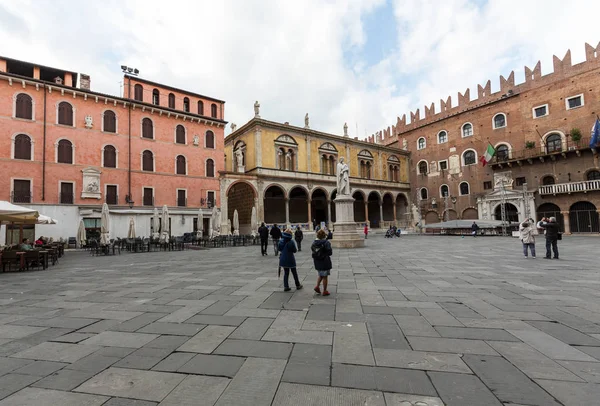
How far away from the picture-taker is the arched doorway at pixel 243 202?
28.5 meters

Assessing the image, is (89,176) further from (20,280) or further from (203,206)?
(20,280)

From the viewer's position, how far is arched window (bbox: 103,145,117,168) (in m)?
22.6

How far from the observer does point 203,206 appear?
26031 millimetres

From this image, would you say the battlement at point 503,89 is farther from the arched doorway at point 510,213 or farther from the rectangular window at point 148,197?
the rectangular window at point 148,197

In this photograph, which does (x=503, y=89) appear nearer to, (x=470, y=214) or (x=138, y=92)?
(x=470, y=214)

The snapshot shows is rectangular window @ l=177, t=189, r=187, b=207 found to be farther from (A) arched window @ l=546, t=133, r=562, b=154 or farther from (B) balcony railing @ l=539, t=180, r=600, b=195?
(A) arched window @ l=546, t=133, r=562, b=154

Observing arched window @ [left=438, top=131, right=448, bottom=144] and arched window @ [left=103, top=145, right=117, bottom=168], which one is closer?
arched window @ [left=103, top=145, right=117, bottom=168]

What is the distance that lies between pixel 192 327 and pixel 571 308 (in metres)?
5.40

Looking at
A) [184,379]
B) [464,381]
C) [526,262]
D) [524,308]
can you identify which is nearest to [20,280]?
[184,379]

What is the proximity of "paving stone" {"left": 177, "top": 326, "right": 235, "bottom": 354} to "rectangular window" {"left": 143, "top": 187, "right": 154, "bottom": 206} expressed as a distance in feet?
75.2

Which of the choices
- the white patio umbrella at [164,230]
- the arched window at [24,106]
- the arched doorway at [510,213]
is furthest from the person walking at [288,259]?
the arched doorway at [510,213]

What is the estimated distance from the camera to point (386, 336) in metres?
3.42

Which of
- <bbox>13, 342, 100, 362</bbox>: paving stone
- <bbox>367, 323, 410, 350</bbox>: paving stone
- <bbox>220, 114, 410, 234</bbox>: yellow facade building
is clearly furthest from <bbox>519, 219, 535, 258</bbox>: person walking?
<bbox>220, 114, 410, 234</bbox>: yellow facade building

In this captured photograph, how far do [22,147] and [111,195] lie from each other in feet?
19.4
